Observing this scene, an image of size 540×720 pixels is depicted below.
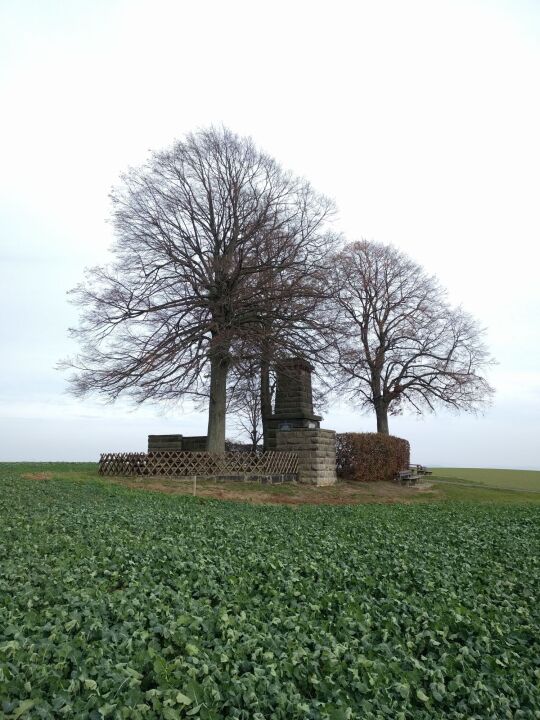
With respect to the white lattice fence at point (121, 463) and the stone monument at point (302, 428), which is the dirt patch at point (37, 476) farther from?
the stone monument at point (302, 428)

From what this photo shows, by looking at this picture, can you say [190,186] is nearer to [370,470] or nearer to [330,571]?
[370,470]

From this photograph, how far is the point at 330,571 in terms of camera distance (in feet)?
26.9

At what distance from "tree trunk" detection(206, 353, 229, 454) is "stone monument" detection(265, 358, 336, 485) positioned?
2508 mm

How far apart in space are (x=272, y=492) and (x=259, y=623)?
15371 millimetres

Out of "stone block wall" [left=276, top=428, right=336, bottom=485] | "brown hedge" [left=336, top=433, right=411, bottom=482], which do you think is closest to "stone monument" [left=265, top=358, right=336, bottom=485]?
"stone block wall" [left=276, top=428, right=336, bottom=485]

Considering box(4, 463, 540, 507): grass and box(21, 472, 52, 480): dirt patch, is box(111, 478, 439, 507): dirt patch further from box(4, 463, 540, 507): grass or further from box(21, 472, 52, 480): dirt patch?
box(21, 472, 52, 480): dirt patch

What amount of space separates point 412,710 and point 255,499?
49.1 feet

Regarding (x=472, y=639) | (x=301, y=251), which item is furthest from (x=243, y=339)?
(x=472, y=639)

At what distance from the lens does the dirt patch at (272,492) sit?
19638 millimetres

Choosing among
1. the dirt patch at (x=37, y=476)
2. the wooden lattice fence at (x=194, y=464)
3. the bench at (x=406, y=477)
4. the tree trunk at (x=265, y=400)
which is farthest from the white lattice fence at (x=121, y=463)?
the bench at (x=406, y=477)

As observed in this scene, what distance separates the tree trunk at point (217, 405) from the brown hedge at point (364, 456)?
6.93 metres

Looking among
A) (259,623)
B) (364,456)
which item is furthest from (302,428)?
(259,623)

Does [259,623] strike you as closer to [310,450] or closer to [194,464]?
[194,464]

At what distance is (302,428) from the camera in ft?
85.0
